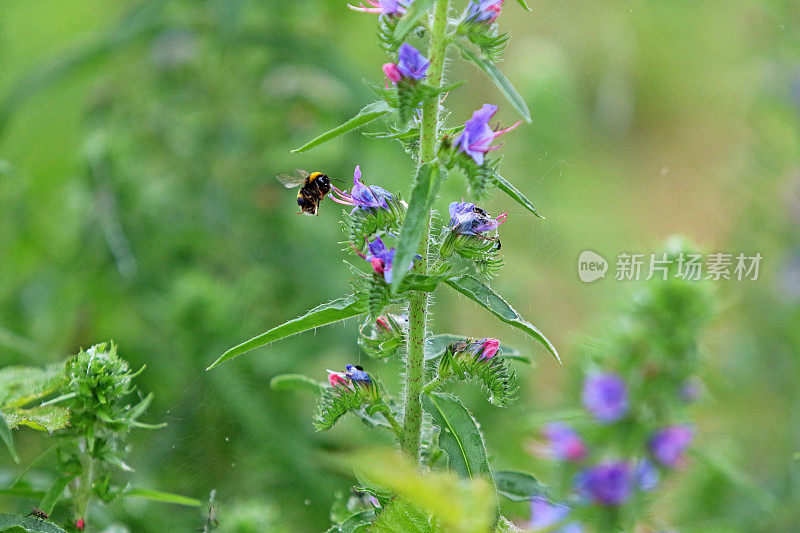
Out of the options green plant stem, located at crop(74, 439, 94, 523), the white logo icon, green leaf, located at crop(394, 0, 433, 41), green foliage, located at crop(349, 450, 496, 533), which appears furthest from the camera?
the white logo icon

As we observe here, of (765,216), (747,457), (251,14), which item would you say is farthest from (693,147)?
(251,14)

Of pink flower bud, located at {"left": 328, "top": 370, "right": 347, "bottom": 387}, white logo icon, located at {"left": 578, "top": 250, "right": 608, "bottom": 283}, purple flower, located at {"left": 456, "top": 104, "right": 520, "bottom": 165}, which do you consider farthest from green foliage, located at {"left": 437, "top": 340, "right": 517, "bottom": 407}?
white logo icon, located at {"left": 578, "top": 250, "right": 608, "bottom": 283}

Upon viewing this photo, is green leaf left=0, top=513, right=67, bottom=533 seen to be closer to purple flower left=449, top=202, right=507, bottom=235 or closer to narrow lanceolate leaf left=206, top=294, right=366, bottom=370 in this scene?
narrow lanceolate leaf left=206, top=294, right=366, bottom=370

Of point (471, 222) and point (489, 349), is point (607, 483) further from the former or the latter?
point (471, 222)

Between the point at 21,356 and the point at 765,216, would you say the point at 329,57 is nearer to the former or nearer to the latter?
the point at 21,356

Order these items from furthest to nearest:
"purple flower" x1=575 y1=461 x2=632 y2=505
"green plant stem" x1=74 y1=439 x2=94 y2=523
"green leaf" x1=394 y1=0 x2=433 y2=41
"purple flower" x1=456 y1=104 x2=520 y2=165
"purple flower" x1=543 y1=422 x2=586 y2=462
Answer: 1. "purple flower" x1=543 y1=422 x2=586 y2=462
2. "purple flower" x1=575 y1=461 x2=632 y2=505
3. "green plant stem" x1=74 y1=439 x2=94 y2=523
4. "purple flower" x1=456 y1=104 x2=520 y2=165
5. "green leaf" x1=394 y1=0 x2=433 y2=41

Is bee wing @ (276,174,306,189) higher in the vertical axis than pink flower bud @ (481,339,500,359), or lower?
lower

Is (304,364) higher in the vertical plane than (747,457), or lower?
lower
